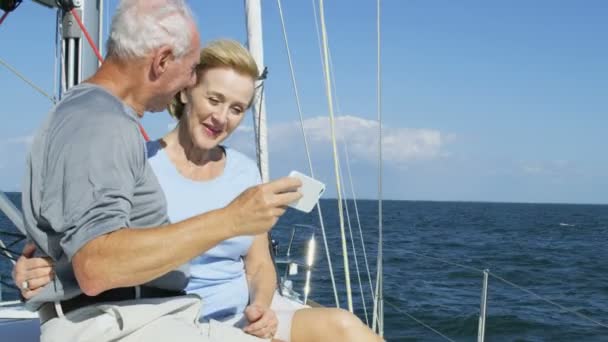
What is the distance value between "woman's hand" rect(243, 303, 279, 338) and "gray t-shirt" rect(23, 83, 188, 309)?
51 centimetres

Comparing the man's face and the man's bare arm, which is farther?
the man's face

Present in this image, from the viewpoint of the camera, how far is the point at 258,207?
0.99 metres

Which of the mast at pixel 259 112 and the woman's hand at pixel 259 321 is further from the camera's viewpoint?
the mast at pixel 259 112

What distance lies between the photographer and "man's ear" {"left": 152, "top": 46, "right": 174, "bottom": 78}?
108 centimetres

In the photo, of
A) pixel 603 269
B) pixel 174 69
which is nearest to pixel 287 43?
pixel 174 69

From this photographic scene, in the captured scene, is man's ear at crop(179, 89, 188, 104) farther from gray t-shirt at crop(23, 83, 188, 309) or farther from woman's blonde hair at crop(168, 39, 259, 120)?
gray t-shirt at crop(23, 83, 188, 309)

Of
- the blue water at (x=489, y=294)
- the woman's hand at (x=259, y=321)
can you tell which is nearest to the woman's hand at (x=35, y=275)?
the woman's hand at (x=259, y=321)

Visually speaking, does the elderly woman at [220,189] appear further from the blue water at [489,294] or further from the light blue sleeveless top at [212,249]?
the blue water at [489,294]

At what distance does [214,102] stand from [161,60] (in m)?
0.48

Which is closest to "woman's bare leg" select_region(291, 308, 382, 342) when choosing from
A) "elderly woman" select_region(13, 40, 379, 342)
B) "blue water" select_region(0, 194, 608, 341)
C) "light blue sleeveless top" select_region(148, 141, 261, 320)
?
"elderly woman" select_region(13, 40, 379, 342)

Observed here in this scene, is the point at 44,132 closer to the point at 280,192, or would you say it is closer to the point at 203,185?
the point at 280,192

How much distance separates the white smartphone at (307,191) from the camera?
113cm

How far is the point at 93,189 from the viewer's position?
914 mm

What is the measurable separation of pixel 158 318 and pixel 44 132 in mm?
384
